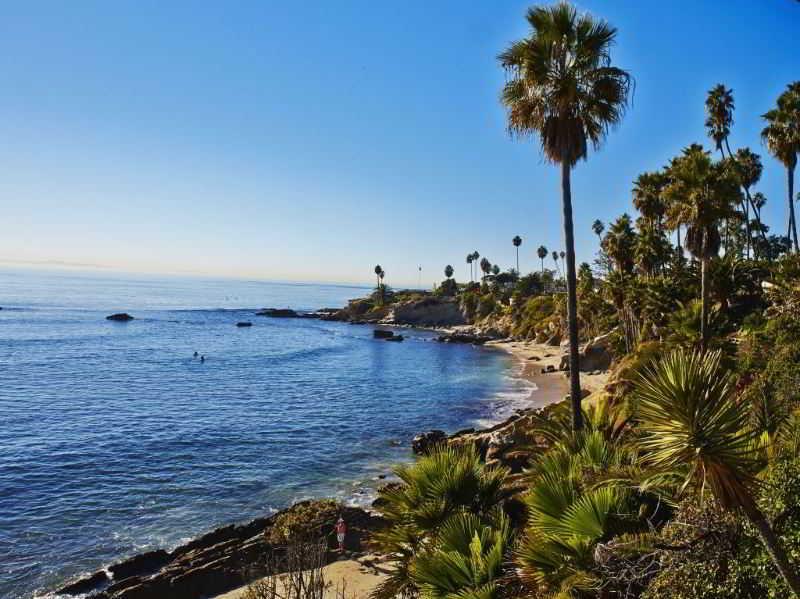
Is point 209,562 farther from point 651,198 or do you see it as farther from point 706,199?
point 651,198

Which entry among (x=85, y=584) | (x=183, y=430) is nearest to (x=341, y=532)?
(x=85, y=584)

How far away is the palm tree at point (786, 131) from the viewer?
121 feet

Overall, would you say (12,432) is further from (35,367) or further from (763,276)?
(763,276)

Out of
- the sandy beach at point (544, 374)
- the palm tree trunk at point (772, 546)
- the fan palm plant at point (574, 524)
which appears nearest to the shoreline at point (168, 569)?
the fan palm plant at point (574, 524)

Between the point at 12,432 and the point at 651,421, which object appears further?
the point at 12,432

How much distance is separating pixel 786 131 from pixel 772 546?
43.0m

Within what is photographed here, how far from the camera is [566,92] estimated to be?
1357cm

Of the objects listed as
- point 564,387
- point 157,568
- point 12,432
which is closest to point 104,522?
point 157,568

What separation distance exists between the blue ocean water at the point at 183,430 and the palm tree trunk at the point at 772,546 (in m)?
18.8

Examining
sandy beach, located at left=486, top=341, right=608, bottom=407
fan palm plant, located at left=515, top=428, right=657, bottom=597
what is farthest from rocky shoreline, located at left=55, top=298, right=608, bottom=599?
sandy beach, located at left=486, top=341, right=608, bottom=407

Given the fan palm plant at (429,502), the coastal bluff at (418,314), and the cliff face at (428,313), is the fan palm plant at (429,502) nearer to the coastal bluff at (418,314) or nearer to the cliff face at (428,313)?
the coastal bluff at (418,314)

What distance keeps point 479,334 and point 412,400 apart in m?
58.2

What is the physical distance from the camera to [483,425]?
36.1 metres

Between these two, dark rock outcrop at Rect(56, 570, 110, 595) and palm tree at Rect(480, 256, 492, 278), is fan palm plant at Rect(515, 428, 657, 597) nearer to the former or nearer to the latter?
dark rock outcrop at Rect(56, 570, 110, 595)
